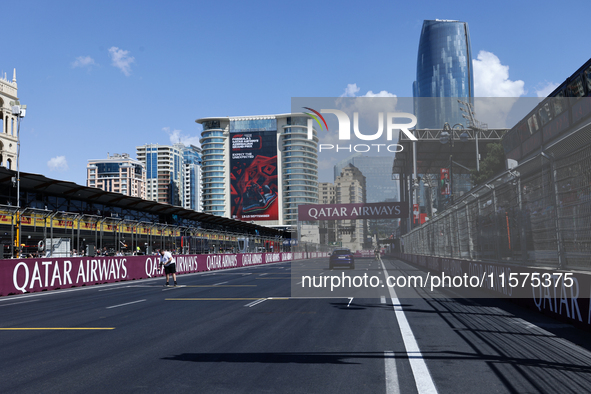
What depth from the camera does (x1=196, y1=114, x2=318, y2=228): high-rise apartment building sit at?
17400 centimetres

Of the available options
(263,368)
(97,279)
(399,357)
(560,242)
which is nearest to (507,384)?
(399,357)

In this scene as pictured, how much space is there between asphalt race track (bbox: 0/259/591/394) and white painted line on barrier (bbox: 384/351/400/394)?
12mm

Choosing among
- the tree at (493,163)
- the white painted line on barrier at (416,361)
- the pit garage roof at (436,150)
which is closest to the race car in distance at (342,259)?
the white painted line on barrier at (416,361)

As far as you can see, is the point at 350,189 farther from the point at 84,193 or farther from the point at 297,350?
the point at 297,350

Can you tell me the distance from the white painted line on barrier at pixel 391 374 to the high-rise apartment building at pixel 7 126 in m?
98.1

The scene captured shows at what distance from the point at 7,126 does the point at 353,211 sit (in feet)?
228

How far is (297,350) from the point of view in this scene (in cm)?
677

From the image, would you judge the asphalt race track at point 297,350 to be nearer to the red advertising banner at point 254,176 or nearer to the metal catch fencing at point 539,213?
the metal catch fencing at point 539,213

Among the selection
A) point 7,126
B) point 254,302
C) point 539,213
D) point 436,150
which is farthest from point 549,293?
point 7,126

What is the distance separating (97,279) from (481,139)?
4655 centimetres

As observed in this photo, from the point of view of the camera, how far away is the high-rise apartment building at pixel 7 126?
89562 millimetres

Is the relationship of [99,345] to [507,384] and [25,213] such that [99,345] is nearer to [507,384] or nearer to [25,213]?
[507,384]

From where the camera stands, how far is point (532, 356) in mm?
6184

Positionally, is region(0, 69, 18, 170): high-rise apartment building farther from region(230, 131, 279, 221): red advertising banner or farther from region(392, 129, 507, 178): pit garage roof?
region(230, 131, 279, 221): red advertising banner
